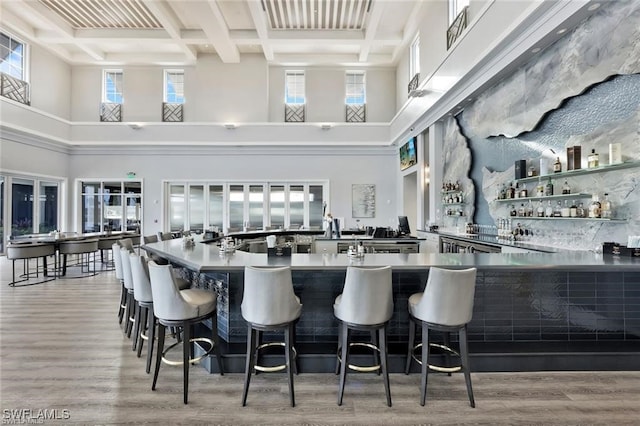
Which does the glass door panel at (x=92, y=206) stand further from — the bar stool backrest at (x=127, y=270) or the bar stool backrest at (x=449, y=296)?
the bar stool backrest at (x=449, y=296)

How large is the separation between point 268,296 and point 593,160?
3.65 m

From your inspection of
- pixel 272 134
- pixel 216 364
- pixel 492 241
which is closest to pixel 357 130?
pixel 272 134

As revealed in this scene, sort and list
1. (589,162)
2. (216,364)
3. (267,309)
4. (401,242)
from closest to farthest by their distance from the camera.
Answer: (267,309), (216,364), (589,162), (401,242)

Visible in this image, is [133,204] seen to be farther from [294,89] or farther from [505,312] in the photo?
[505,312]

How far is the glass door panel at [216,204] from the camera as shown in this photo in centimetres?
995

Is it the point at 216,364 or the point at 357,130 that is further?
the point at 357,130

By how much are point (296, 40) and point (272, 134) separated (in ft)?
8.81

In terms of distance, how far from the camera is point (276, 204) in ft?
32.9

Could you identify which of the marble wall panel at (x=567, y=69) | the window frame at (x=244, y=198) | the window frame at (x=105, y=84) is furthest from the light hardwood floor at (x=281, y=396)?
the window frame at (x=105, y=84)

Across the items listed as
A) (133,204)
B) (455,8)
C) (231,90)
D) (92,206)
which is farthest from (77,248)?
(455,8)

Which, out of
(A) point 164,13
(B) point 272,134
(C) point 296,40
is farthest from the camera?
(B) point 272,134

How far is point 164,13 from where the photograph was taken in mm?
7270

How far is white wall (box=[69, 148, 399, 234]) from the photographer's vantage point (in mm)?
9742

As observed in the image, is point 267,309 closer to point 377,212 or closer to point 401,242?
point 401,242
